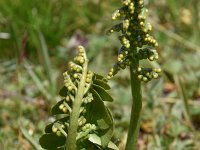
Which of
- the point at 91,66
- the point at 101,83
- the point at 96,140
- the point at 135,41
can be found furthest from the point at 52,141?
the point at 91,66

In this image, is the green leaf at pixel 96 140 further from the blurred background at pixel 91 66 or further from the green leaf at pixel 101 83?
the blurred background at pixel 91 66

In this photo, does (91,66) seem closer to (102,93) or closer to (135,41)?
(102,93)

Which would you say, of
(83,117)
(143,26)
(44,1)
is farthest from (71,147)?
(44,1)

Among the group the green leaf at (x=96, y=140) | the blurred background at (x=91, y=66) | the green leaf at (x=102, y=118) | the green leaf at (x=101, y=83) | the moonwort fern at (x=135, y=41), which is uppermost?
the blurred background at (x=91, y=66)

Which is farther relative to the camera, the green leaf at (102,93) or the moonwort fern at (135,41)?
the green leaf at (102,93)

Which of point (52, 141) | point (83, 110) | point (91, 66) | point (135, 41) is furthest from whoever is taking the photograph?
point (91, 66)

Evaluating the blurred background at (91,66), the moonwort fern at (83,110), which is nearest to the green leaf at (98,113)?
the moonwort fern at (83,110)

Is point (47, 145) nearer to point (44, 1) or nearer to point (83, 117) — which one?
Answer: point (83, 117)

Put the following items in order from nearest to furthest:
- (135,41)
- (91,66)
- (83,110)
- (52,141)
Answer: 1. (135,41)
2. (83,110)
3. (52,141)
4. (91,66)
